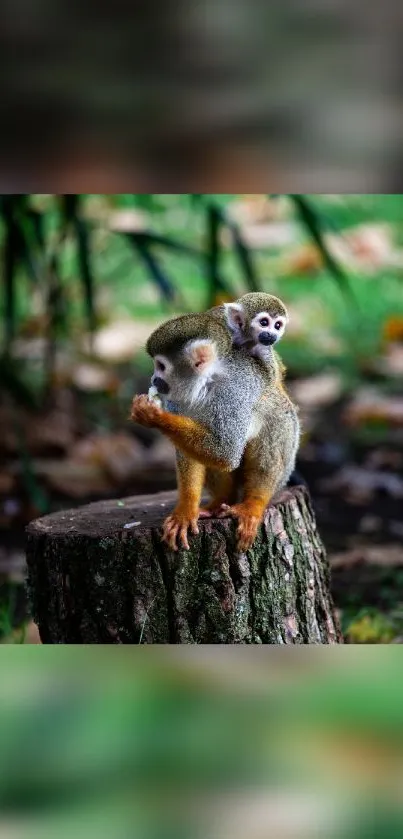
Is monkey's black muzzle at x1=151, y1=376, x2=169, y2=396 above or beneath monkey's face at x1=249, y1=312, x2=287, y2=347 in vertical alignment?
beneath

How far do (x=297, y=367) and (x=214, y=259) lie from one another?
1.39 meters

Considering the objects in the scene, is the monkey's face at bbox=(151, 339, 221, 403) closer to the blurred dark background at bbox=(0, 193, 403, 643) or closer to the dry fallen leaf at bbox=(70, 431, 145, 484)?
the blurred dark background at bbox=(0, 193, 403, 643)

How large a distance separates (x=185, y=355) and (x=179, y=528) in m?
0.32

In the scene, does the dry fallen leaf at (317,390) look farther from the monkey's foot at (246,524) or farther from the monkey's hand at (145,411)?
the monkey's hand at (145,411)

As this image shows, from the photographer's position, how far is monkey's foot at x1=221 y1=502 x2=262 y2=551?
2.02 m

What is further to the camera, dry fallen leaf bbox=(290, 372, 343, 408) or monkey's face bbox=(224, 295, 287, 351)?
dry fallen leaf bbox=(290, 372, 343, 408)

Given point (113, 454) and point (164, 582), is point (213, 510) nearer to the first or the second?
point (164, 582)

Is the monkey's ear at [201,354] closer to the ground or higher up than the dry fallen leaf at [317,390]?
closer to the ground

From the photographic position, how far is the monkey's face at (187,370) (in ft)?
6.27

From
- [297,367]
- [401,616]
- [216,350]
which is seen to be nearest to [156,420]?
[216,350]

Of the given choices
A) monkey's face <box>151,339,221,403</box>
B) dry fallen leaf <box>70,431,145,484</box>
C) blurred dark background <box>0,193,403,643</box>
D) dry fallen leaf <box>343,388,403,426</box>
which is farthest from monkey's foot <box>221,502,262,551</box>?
dry fallen leaf <box>343,388,403,426</box>

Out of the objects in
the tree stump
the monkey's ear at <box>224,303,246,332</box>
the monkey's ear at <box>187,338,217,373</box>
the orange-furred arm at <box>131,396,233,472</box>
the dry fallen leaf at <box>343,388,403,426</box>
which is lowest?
the tree stump
